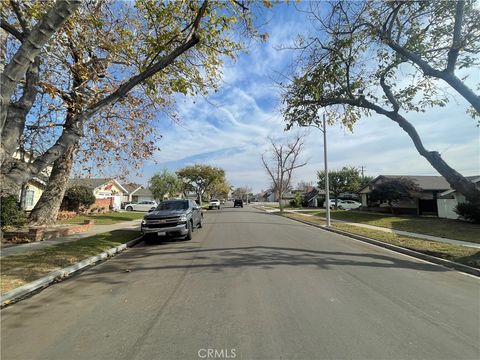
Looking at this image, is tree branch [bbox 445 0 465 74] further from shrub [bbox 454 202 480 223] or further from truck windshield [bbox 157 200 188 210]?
shrub [bbox 454 202 480 223]

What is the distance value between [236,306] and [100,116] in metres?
13.1

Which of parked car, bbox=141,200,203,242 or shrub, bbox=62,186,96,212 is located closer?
parked car, bbox=141,200,203,242

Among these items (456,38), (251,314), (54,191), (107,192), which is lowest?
(251,314)

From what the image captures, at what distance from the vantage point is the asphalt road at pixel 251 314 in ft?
13.8

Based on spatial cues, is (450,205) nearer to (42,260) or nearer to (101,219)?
(101,219)

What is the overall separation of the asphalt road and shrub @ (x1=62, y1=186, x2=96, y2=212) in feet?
84.3

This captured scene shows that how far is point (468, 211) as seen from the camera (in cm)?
2353

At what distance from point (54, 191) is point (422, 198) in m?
32.1

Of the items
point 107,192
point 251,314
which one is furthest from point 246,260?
point 107,192

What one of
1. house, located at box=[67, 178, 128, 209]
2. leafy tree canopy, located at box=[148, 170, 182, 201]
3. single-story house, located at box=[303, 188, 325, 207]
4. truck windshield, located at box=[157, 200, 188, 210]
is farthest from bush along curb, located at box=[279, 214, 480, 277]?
leafy tree canopy, located at box=[148, 170, 182, 201]

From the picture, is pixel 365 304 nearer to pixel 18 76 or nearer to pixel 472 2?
pixel 18 76

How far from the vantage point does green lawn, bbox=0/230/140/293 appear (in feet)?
25.2

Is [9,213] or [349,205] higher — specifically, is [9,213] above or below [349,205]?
below

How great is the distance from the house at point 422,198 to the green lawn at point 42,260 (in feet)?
99.1
